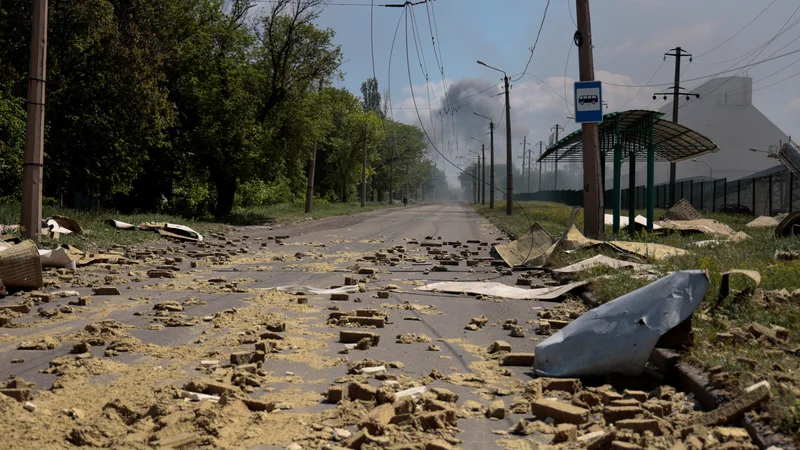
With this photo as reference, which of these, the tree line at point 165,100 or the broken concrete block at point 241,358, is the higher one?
the tree line at point 165,100

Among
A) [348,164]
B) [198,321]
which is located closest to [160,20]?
[198,321]

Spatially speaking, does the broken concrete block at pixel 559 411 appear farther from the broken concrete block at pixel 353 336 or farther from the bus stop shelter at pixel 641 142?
the bus stop shelter at pixel 641 142

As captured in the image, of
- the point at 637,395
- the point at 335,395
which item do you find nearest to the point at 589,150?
the point at 637,395

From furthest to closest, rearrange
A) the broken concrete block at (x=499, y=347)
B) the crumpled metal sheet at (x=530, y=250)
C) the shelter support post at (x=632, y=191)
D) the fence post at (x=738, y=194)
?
the fence post at (x=738, y=194)
the shelter support post at (x=632, y=191)
the crumpled metal sheet at (x=530, y=250)
the broken concrete block at (x=499, y=347)

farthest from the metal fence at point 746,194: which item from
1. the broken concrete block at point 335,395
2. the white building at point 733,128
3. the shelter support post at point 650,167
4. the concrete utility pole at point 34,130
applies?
the white building at point 733,128

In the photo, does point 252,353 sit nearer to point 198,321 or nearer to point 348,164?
point 198,321

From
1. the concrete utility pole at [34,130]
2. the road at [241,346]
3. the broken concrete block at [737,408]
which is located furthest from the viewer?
the concrete utility pole at [34,130]

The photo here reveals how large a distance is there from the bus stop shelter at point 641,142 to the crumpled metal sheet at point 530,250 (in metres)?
4.11

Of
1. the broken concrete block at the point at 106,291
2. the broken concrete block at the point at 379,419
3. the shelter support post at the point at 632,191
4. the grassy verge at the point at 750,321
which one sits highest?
the shelter support post at the point at 632,191

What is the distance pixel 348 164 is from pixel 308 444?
7172cm

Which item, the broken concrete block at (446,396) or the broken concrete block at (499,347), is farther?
the broken concrete block at (499,347)

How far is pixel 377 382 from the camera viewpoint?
18.2 ft

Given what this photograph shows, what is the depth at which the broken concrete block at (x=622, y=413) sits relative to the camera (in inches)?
181

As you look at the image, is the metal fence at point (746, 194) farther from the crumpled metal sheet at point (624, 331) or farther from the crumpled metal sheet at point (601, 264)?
the crumpled metal sheet at point (624, 331)
